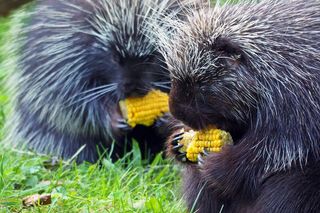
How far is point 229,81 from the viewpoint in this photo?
14.1ft

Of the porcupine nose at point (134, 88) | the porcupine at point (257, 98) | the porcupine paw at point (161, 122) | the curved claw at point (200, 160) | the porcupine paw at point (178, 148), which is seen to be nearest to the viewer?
the porcupine at point (257, 98)

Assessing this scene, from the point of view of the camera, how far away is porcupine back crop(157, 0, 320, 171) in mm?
4125

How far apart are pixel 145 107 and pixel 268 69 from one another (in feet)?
5.83

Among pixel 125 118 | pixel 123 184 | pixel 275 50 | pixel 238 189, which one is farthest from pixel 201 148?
pixel 125 118

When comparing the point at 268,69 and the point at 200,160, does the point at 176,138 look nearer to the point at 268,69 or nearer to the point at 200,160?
the point at 200,160

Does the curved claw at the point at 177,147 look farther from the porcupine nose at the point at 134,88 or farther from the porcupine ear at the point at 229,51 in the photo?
the porcupine nose at the point at 134,88

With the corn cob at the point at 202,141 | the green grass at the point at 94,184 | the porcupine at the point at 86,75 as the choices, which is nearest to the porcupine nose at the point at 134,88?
the porcupine at the point at 86,75

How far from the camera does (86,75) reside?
241 inches

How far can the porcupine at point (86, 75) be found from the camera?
19.2ft

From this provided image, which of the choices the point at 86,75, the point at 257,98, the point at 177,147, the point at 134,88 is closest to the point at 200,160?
the point at 177,147

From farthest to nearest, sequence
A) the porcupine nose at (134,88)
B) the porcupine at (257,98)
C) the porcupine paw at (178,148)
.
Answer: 1. the porcupine nose at (134,88)
2. the porcupine paw at (178,148)
3. the porcupine at (257,98)

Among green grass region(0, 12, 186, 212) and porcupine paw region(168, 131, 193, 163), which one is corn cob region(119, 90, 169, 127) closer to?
green grass region(0, 12, 186, 212)

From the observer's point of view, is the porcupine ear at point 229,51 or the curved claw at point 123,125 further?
the curved claw at point 123,125

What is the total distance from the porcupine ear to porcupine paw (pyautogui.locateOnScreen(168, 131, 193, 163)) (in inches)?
22.1
